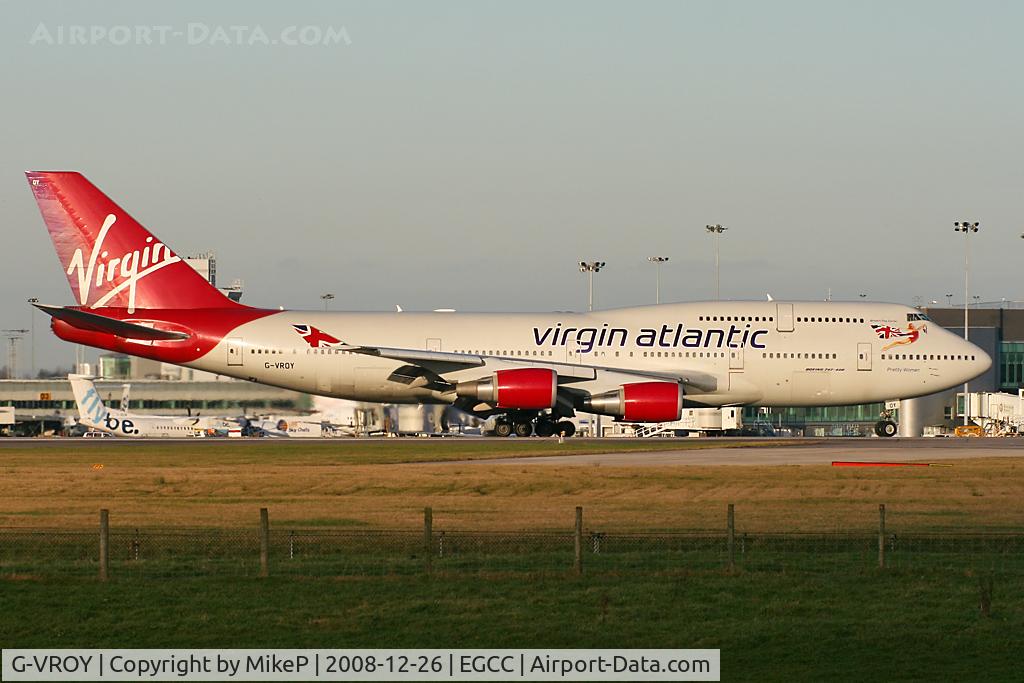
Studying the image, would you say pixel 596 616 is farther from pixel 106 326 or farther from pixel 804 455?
pixel 106 326

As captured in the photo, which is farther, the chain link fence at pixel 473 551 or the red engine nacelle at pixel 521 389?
the red engine nacelle at pixel 521 389

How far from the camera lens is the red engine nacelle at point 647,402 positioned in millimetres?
54250

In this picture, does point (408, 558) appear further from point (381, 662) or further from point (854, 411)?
point (854, 411)

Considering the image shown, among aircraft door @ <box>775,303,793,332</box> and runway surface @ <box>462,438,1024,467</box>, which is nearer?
runway surface @ <box>462,438,1024,467</box>

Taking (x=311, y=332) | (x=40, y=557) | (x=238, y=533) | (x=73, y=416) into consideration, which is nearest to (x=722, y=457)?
(x=311, y=332)

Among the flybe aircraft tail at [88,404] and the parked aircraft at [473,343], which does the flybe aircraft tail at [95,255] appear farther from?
the flybe aircraft tail at [88,404]

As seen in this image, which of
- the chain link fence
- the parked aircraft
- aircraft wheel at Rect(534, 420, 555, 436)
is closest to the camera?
the chain link fence

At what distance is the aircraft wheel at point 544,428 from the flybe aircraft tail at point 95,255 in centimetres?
1469

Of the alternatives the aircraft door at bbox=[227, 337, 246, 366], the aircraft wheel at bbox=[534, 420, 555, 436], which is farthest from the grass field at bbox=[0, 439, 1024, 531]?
the aircraft wheel at bbox=[534, 420, 555, 436]

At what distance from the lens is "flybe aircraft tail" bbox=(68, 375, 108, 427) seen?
278 feet

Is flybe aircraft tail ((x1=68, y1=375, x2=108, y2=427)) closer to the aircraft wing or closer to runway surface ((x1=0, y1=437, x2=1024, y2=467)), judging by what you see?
runway surface ((x1=0, y1=437, x2=1024, y2=467))

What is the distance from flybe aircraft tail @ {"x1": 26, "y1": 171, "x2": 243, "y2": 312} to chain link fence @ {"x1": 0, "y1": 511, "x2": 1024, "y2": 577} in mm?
30527

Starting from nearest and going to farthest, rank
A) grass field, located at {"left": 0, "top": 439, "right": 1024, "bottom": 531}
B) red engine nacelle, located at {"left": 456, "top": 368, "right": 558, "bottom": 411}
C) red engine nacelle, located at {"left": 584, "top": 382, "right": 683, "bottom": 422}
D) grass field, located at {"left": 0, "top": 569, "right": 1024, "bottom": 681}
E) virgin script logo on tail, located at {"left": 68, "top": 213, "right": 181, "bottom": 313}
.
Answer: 1. grass field, located at {"left": 0, "top": 569, "right": 1024, "bottom": 681}
2. grass field, located at {"left": 0, "top": 439, "right": 1024, "bottom": 531}
3. red engine nacelle, located at {"left": 456, "top": 368, "right": 558, "bottom": 411}
4. red engine nacelle, located at {"left": 584, "top": 382, "right": 683, "bottom": 422}
5. virgin script logo on tail, located at {"left": 68, "top": 213, "right": 181, "bottom": 313}
